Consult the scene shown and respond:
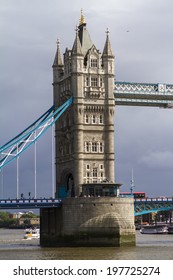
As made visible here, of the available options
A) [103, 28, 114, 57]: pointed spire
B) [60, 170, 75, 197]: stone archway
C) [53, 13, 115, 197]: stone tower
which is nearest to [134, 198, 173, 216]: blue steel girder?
[53, 13, 115, 197]: stone tower

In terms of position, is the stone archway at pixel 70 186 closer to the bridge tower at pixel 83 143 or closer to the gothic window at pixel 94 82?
the bridge tower at pixel 83 143

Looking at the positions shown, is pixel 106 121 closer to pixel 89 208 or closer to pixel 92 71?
pixel 92 71

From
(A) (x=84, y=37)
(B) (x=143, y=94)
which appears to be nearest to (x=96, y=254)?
(B) (x=143, y=94)

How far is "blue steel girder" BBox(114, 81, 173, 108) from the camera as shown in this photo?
106 meters

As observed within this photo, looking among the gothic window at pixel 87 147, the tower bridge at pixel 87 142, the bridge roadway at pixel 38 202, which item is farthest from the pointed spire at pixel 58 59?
the bridge roadway at pixel 38 202

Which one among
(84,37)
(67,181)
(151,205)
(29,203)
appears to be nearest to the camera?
(29,203)

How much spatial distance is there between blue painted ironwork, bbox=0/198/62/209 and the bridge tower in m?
1.42

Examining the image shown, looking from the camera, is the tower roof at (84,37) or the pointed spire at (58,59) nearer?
the tower roof at (84,37)

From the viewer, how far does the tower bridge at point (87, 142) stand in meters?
95.1

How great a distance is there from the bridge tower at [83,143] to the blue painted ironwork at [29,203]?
1421mm

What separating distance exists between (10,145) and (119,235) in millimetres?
18973

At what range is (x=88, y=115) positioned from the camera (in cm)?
10325

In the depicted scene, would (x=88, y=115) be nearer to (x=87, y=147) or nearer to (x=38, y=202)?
(x=87, y=147)

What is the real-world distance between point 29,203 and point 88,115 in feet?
49.8
